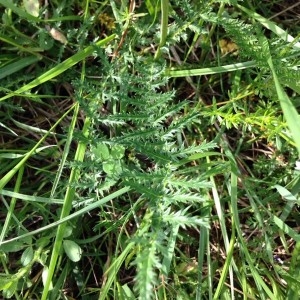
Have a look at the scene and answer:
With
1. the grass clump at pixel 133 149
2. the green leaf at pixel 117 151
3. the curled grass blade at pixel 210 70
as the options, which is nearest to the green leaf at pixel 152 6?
the grass clump at pixel 133 149

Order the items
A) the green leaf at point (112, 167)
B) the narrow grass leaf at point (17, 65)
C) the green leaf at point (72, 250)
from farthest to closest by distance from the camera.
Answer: the narrow grass leaf at point (17, 65)
the green leaf at point (72, 250)
the green leaf at point (112, 167)

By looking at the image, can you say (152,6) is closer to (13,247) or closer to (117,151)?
(117,151)

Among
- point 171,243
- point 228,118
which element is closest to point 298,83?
point 228,118

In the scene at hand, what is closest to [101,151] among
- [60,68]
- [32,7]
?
[60,68]

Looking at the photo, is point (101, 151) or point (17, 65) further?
point (17, 65)

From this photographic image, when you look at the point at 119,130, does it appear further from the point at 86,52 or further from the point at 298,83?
the point at 298,83

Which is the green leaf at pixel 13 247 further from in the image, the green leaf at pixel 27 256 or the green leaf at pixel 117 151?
the green leaf at pixel 117 151

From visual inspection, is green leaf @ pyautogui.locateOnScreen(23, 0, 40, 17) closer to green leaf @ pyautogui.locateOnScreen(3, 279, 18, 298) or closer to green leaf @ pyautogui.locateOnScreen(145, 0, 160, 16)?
green leaf @ pyautogui.locateOnScreen(145, 0, 160, 16)
